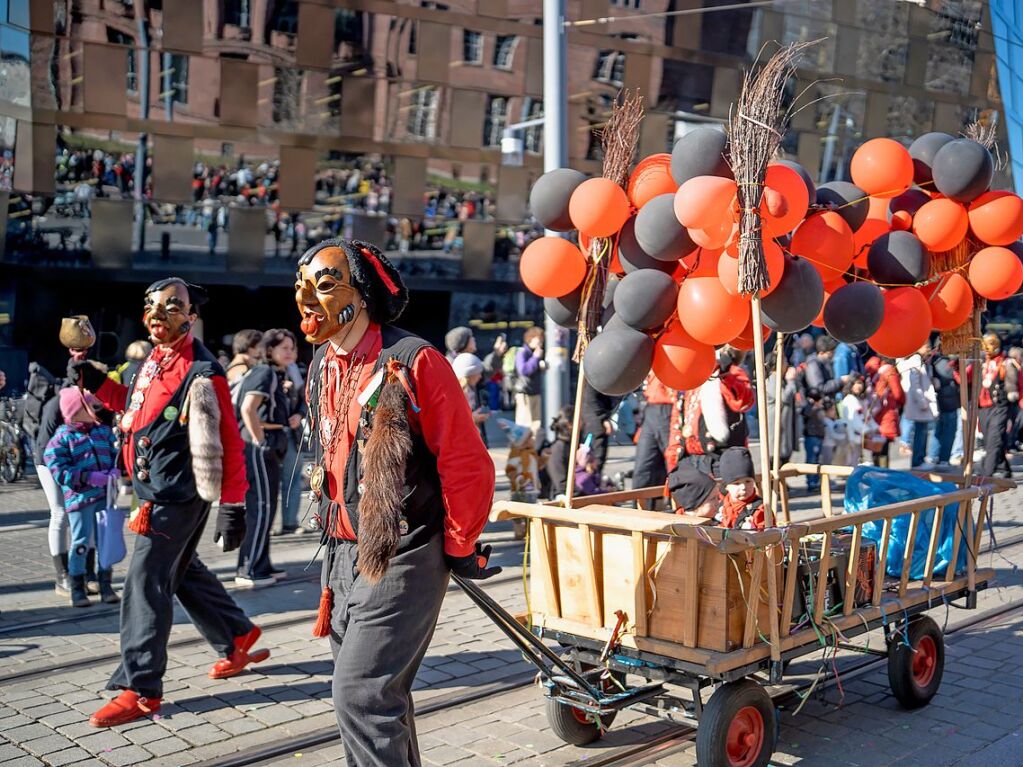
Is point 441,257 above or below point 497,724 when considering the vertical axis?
above

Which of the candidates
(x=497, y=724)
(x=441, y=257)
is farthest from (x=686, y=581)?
(x=441, y=257)

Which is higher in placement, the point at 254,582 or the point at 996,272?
the point at 996,272

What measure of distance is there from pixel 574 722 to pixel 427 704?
0.89 m

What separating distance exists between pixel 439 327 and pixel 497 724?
19519mm

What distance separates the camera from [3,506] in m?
11.7

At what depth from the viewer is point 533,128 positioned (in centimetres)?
2444

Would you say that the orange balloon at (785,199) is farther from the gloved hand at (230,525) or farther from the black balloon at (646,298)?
the gloved hand at (230,525)

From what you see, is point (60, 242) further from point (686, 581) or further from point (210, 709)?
point (686, 581)

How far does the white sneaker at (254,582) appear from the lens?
317 inches

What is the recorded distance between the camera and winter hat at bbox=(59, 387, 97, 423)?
7.38 m

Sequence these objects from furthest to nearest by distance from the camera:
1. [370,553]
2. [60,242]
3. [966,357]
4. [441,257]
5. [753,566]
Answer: [441,257], [60,242], [966,357], [753,566], [370,553]

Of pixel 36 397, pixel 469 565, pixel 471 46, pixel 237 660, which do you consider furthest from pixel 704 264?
pixel 471 46

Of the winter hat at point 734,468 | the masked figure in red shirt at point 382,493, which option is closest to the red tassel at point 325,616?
the masked figure in red shirt at point 382,493

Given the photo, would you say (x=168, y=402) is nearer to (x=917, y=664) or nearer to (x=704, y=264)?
(x=704, y=264)
